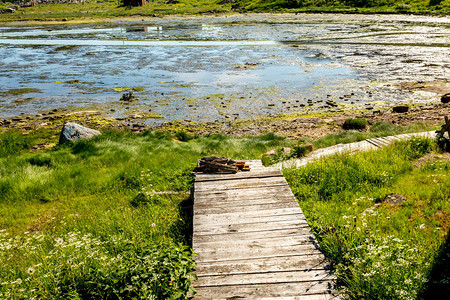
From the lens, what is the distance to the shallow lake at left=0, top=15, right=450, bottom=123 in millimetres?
18859

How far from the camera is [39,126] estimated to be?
54.2 feet

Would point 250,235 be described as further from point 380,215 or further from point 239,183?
point 380,215

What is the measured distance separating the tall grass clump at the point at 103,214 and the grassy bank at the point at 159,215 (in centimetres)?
3

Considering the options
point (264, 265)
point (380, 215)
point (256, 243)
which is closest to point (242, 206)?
point (256, 243)

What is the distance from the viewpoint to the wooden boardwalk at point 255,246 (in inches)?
165

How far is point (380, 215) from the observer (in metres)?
6.03

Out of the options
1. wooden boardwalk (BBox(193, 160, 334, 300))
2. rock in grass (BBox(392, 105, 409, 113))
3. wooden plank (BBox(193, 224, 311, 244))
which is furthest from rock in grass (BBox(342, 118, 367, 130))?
wooden plank (BBox(193, 224, 311, 244))

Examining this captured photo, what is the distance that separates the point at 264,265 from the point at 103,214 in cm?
405

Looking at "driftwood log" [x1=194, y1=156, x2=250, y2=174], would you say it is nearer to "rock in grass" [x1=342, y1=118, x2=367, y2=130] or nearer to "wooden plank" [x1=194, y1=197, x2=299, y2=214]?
"wooden plank" [x1=194, y1=197, x2=299, y2=214]

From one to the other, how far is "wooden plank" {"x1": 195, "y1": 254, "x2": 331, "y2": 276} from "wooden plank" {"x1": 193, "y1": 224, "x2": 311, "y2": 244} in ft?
1.73

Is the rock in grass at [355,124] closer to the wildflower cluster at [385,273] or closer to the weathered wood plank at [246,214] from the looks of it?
the weathered wood plank at [246,214]

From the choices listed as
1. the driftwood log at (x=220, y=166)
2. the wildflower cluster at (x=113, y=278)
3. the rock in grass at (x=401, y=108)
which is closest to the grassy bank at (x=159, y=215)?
the wildflower cluster at (x=113, y=278)

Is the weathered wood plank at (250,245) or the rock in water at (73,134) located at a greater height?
the weathered wood plank at (250,245)

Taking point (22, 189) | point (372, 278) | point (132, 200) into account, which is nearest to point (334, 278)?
point (372, 278)
